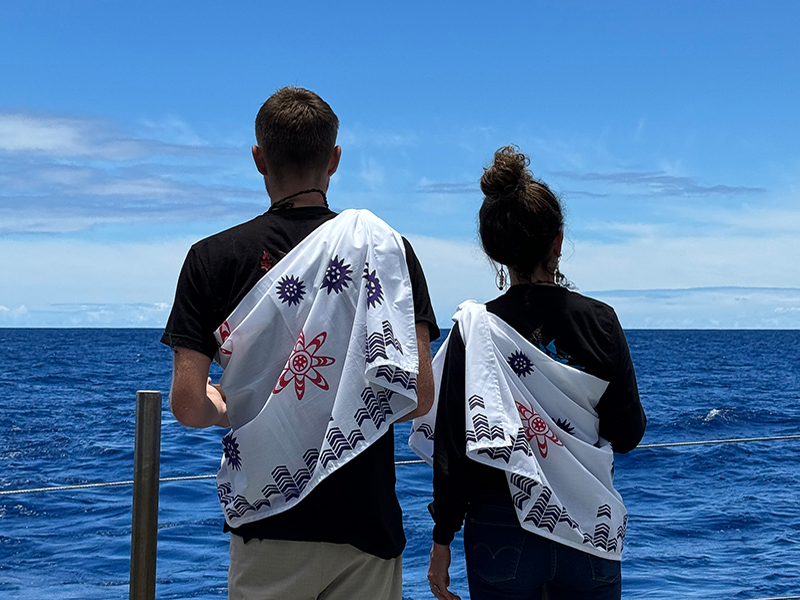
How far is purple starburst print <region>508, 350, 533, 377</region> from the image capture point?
178 cm

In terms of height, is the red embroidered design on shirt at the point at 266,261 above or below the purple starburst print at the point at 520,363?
above

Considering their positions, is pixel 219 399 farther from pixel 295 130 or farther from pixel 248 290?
pixel 295 130

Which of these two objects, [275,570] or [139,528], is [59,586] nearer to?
[139,528]

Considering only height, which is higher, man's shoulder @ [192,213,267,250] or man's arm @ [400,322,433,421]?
man's shoulder @ [192,213,267,250]

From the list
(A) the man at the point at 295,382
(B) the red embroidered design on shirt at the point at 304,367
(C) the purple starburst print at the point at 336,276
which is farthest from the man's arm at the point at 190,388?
(C) the purple starburst print at the point at 336,276

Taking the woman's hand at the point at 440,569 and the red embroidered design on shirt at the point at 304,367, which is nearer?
the red embroidered design on shirt at the point at 304,367

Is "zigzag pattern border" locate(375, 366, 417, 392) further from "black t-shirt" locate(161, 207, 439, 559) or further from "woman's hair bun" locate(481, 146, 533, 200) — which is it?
"woman's hair bun" locate(481, 146, 533, 200)

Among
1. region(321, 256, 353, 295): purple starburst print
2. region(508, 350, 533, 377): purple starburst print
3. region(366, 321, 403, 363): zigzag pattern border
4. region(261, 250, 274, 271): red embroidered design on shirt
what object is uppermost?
A: region(261, 250, 274, 271): red embroidered design on shirt

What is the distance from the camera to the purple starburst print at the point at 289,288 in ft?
5.25

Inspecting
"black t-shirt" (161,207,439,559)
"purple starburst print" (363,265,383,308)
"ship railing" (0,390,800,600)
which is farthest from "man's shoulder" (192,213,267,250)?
"ship railing" (0,390,800,600)

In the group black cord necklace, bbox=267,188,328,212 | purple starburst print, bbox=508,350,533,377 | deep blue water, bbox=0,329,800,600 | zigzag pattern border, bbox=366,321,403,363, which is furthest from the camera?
deep blue water, bbox=0,329,800,600

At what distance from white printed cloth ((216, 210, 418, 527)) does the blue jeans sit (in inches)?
12.5

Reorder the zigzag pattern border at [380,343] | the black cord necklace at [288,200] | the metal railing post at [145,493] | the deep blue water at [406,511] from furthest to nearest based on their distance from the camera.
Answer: the deep blue water at [406,511] < the metal railing post at [145,493] < the black cord necklace at [288,200] < the zigzag pattern border at [380,343]

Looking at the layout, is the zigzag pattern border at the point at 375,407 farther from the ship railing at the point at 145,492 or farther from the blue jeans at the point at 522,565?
the ship railing at the point at 145,492
